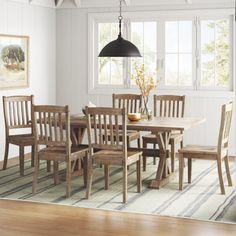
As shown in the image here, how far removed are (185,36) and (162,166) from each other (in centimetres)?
280

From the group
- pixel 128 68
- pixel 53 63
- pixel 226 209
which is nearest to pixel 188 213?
pixel 226 209

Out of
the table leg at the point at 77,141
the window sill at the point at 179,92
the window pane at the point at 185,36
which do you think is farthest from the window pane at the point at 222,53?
the table leg at the point at 77,141

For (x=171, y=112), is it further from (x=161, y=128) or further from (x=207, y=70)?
(x=161, y=128)

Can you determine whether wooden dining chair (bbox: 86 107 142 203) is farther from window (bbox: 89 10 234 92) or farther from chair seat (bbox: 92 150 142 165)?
window (bbox: 89 10 234 92)

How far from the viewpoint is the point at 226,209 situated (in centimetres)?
562

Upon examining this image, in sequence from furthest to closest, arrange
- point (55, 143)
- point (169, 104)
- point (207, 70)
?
point (207, 70), point (169, 104), point (55, 143)

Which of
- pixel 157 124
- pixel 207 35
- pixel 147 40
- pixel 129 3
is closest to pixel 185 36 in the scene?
pixel 207 35

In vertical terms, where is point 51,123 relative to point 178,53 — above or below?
below

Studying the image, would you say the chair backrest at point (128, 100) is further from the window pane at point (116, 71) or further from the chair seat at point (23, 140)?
the chair seat at point (23, 140)

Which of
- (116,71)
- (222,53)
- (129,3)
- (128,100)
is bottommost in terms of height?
(128,100)

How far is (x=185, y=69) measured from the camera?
8797 millimetres

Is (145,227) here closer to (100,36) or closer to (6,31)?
(6,31)

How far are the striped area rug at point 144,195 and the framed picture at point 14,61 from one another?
1.49 metres

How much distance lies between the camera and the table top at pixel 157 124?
6293 millimetres
